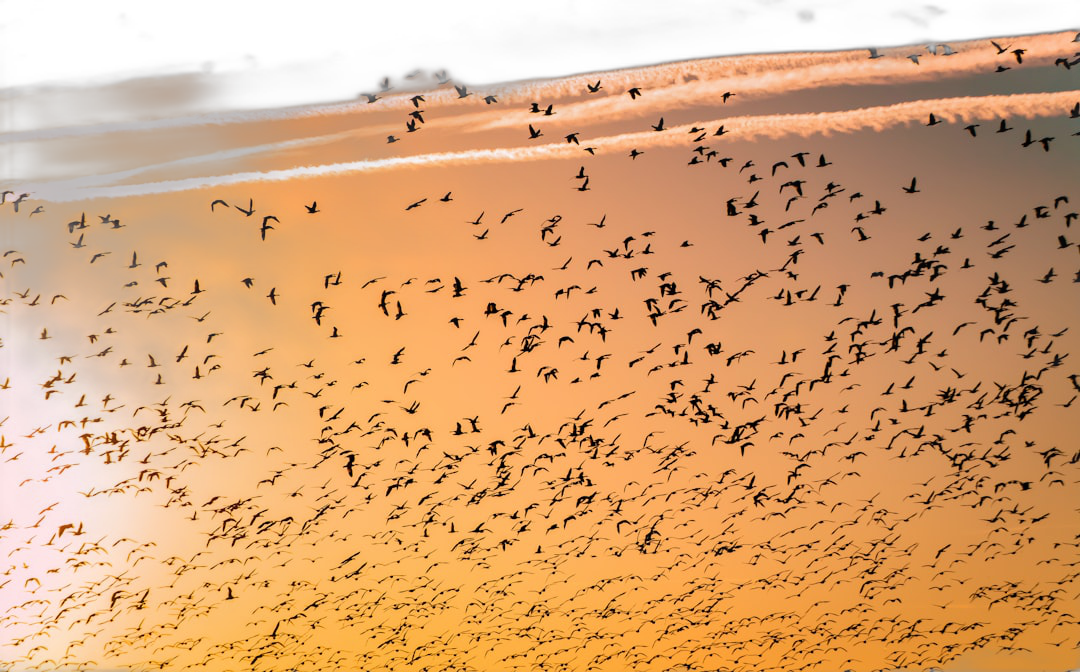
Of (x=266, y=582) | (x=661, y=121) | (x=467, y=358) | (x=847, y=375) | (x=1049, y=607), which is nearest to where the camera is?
(x=661, y=121)

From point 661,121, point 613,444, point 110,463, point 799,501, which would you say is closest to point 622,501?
point 613,444

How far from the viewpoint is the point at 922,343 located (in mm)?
11445

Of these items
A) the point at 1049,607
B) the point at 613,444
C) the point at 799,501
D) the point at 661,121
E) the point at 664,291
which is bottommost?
the point at 1049,607

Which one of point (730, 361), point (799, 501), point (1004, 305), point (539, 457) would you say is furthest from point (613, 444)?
point (1004, 305)

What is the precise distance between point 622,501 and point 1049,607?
7886 mm

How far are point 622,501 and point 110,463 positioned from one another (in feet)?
24.6

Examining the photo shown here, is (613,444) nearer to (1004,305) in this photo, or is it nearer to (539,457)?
(539,457)

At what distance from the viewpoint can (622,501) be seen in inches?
499

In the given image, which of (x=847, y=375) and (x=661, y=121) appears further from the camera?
(x=847, y=375)

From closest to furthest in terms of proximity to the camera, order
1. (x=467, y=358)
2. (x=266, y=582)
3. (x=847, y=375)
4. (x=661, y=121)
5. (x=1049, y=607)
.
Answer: (x=661, y=121), (x=467, y=358), (x=847, y=375), (x=266, y=582), (x=1049, y=607)

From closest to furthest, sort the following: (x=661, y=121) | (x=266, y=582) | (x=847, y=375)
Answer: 1. (x=661, y=121)
2. (x=847, y=375)
3. (x=266, y=582)

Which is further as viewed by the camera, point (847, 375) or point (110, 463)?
point (847, 375)

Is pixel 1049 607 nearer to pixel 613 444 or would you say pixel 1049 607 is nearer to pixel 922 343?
pixel 922 343

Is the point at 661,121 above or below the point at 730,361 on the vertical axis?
above
